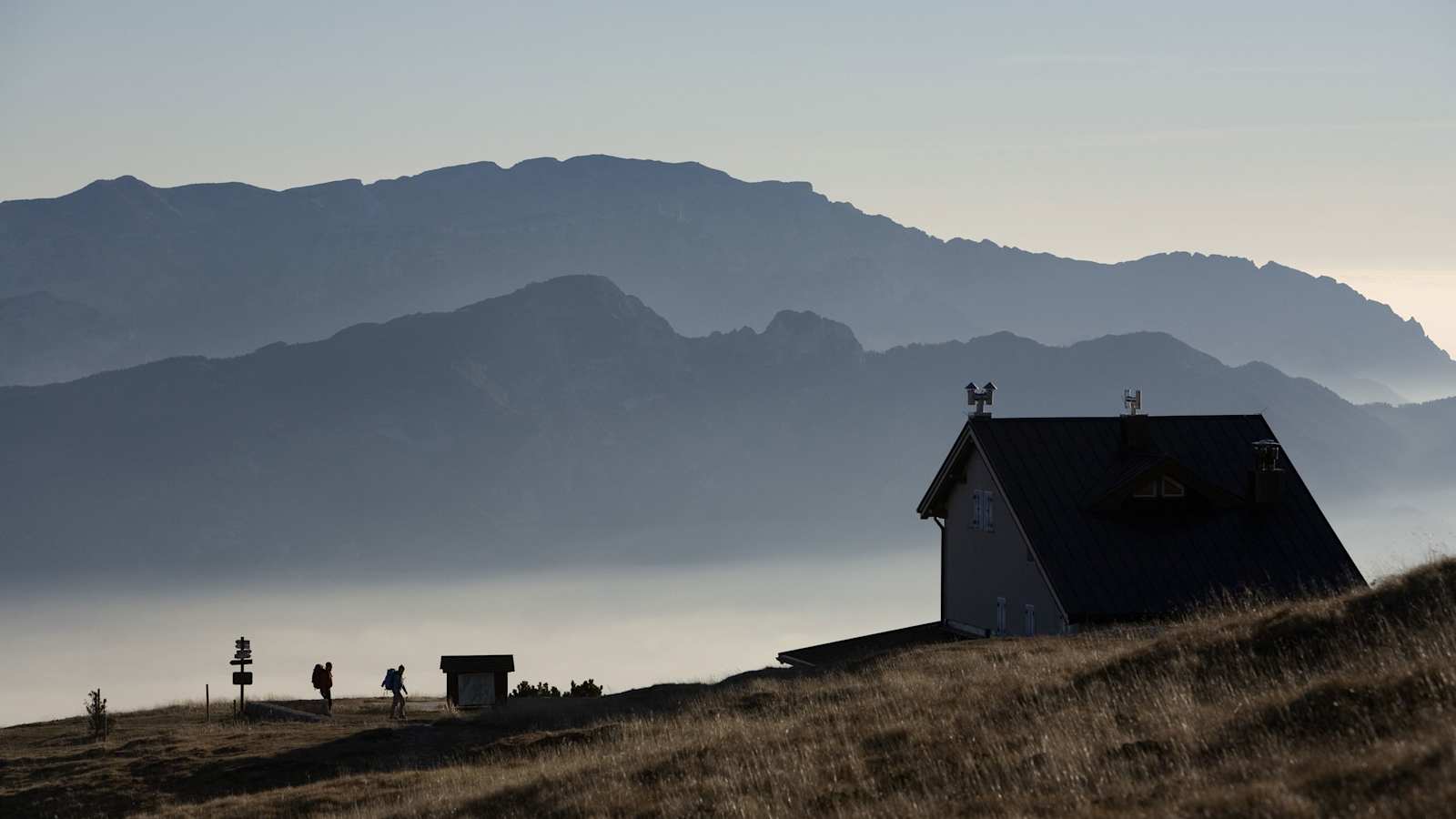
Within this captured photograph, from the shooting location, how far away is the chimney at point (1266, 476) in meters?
46.3

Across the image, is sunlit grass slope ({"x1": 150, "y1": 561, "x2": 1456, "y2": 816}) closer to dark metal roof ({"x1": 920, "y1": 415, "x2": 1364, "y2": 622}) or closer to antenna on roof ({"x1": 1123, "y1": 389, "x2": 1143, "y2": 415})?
dark metal roof ({"x1": 920, "y1": 415, "x2": 1364, "y2": 622})

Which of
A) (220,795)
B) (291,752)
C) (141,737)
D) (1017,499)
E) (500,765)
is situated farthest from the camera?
(1017,499)

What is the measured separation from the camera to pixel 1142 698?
73.5 feet

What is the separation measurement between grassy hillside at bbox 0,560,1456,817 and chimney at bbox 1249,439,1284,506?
8382 mm

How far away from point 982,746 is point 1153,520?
1038 inches

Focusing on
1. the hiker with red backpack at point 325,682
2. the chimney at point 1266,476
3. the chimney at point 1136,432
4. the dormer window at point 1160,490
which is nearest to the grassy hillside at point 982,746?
the dormer window at point 1160,490

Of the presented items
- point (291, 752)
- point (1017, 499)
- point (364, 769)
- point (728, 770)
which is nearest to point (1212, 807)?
point (728, 770)

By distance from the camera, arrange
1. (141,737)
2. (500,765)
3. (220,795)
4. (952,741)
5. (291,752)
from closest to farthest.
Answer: (952,741)
(500,765)
(220,795)
(291,752)
(141,737)

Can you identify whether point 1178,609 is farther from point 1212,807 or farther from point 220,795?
point 1212,807

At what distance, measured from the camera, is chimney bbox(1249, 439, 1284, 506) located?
152ft

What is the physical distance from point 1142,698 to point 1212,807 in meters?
7.89

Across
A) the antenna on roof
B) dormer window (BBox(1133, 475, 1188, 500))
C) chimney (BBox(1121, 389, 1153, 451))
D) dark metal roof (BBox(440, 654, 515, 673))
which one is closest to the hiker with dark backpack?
dark metal roof (BBox(440, 654, 515, 673))

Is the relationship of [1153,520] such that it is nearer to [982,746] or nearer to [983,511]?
[983,511]

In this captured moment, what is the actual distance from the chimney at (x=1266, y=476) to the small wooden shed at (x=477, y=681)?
80.8 feet
